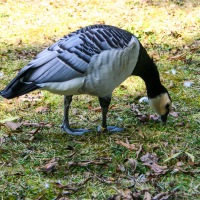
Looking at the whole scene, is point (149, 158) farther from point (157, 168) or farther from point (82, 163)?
point (82, 163)

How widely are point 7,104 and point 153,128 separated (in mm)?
2007

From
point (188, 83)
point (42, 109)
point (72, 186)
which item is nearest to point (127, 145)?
point (72, 186)

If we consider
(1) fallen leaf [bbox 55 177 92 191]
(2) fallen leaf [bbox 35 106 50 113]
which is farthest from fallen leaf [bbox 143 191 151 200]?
(2) fallen leaf [bbox 35 106 50 113]

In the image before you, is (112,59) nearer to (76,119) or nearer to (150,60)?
(150,60)

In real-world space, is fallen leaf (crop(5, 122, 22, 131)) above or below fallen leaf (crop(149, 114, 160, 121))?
above

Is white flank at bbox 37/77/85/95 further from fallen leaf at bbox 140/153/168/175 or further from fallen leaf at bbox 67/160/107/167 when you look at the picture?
fallen leaf at bbox 140/153/168/175

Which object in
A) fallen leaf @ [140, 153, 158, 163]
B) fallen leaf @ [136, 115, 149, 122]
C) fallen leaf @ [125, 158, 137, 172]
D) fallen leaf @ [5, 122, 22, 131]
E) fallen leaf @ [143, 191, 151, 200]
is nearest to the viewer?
fallen leaf @ [143, 191, 151, 200]

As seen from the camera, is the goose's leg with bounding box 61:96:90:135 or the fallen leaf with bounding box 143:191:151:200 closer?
the fallen leaf with bounding box 143:191:151:200

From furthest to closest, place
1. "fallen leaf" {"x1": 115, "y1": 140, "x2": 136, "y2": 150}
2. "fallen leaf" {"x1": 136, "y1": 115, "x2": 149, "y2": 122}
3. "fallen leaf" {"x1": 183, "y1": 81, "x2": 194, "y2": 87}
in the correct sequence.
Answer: "fallen leaf" {"x1": 183, "y1": 81, "x2": 194, "y2": 87}, "fallen leaf" {"x1": 136, "y1": 115, "x2": 149, "y2": 122}, "fallen leaf" {"x1": 115, "y1": 140, "x2": 136, "y2": 150}

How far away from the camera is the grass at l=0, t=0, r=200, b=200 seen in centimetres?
377

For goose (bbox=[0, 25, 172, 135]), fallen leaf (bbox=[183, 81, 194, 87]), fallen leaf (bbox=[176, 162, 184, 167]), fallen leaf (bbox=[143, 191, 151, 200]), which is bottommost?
fallen leaf (bbox=[183, 81, 194, 87])

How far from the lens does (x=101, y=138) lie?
476cm

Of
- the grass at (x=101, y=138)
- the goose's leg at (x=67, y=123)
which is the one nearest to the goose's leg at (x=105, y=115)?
the grass at (x=101, y=138)

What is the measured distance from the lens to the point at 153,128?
5020 mm
